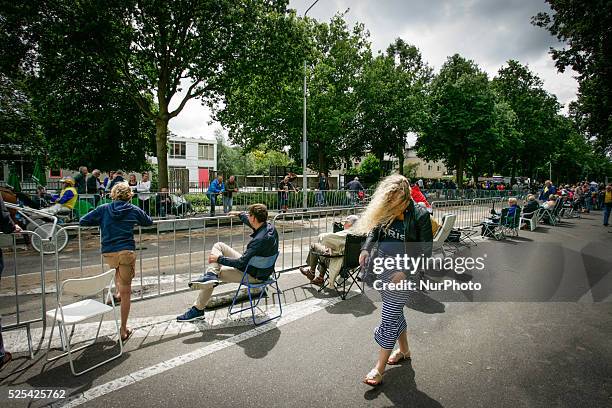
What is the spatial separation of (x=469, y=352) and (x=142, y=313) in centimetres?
417

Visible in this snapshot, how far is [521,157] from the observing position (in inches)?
1848

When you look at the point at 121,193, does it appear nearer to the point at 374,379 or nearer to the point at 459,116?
the point at 374,379

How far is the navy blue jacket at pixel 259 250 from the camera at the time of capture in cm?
442

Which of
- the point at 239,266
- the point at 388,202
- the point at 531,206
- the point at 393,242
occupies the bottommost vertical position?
the point at 239,266

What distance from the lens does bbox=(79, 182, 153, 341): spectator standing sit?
4.10 m

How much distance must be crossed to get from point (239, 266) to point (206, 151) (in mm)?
56424

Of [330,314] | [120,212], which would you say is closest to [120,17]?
[120,212]

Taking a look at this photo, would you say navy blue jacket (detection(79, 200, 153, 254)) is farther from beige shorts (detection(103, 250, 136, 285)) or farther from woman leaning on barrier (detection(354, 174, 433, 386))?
woman leaning on barrier (detection(354, 174, 433, 386))

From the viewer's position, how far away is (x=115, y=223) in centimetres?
414

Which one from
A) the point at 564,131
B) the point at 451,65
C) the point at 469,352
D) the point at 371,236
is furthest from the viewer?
the point at 564,131

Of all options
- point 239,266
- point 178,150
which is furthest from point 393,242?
point 178,150

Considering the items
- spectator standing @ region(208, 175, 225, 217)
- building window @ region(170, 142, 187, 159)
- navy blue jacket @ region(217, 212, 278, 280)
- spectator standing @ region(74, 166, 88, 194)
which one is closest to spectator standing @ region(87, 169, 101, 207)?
spectator standing @ region(74, 166, 88, 194)

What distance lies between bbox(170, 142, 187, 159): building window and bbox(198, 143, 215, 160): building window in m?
2.63

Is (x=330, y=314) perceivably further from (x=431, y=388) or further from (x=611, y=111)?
(x=611, y=111)
